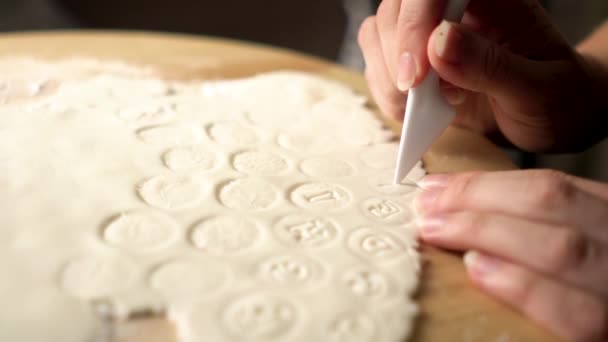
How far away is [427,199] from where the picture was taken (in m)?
0.74

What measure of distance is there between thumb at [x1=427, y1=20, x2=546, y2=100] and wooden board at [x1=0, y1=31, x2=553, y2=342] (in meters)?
0.14

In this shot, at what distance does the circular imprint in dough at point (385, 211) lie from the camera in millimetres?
721

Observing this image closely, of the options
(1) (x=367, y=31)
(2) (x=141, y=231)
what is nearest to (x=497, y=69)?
(1) (x=367, y=31)

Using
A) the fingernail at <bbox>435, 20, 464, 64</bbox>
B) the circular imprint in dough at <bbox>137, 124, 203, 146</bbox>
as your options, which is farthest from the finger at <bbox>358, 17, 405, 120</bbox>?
the circular imprint in dough at <bbox>137, 124, 203, 146</bbox>

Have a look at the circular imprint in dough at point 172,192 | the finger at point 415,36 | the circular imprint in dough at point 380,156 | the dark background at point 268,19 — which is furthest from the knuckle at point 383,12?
the dark background at point 268,19

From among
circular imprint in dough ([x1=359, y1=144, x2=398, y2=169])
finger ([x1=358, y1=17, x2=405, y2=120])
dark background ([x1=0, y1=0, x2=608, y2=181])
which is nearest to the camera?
circular imprint in dough ([x1=359, y1=144, x2=398, y2=169])

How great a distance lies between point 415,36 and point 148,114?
484 millimetres

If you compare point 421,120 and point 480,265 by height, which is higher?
point 421,120

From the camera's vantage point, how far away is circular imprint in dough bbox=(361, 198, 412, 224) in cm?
72

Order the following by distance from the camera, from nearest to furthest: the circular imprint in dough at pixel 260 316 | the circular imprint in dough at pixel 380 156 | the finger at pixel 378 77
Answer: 1. the circular imprint in dough at pixel 260 316
2. the circular imprint in dough at pixel 380 156
3. the finger at pixel 378 77

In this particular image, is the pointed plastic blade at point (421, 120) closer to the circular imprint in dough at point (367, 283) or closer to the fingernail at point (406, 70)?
the fingernail at point (406, 70)

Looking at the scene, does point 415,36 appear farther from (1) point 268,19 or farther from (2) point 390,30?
(1) point 268,19

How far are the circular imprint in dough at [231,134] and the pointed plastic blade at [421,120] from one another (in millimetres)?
254

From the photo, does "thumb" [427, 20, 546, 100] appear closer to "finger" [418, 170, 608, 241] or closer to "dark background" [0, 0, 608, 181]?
"finger" [418, 170, 608, 241]
